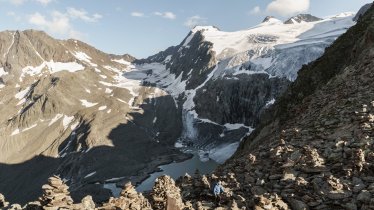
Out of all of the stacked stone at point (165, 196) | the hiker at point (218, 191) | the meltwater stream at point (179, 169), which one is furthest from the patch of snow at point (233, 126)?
the hiker at point (218, 191)

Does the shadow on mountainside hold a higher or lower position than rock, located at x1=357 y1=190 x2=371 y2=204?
lower

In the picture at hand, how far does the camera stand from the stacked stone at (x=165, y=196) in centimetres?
1648

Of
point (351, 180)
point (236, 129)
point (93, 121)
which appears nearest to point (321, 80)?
point (351, 180)

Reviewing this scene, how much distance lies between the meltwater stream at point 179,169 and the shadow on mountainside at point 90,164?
3.82 m

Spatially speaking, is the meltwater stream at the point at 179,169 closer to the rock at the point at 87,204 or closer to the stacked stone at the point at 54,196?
the rock at the point at 87,204

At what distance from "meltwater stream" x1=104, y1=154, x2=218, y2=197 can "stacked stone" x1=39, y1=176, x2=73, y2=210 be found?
12728 centimetres

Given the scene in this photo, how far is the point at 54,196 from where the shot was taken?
16.1 m

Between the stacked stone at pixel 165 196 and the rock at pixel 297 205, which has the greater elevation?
the stacked stone at pixel 165 196

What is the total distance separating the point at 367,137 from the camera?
20141 mm

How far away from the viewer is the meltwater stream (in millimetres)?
146500

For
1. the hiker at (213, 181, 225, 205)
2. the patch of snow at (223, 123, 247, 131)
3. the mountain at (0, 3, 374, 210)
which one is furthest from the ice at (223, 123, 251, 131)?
the hiker at (213, 181, 225, 205)

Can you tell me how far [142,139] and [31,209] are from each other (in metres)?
176

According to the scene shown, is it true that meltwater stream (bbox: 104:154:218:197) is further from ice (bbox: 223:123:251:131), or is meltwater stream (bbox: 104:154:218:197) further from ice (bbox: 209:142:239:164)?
ice (bbox: 223:123:251:131)

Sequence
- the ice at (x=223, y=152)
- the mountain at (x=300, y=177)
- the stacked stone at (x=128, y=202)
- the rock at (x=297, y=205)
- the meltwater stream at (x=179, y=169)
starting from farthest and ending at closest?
the ice at (x=223, y=152), the meltwater stream at (x=179, y=169), the stacked stone at (x=128, y=202), the mountain at (x=300, y=177), the rock at (x=297, y=205)
